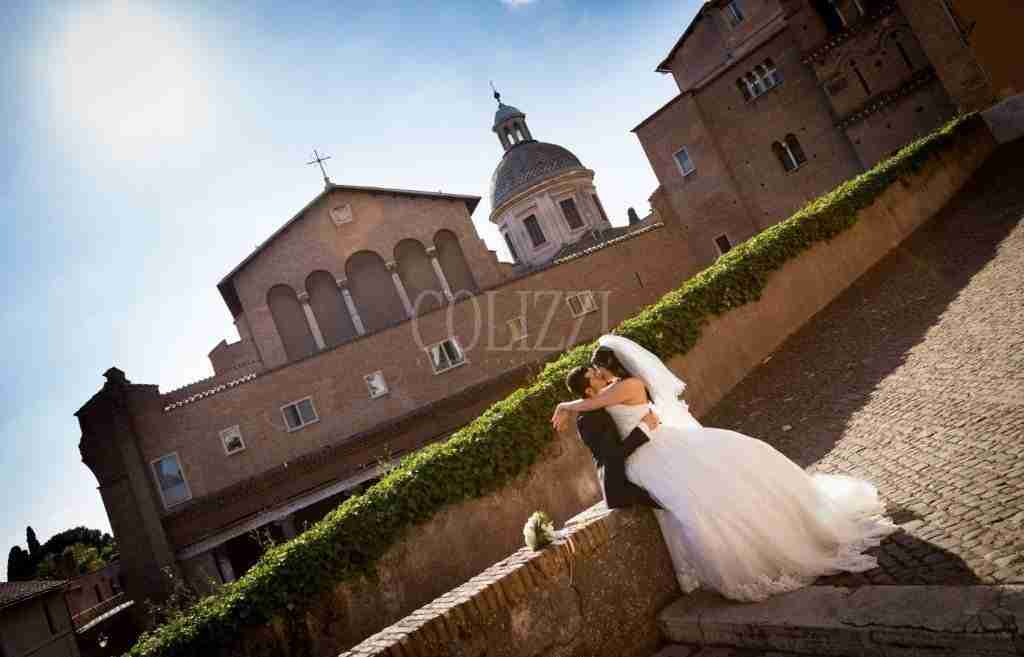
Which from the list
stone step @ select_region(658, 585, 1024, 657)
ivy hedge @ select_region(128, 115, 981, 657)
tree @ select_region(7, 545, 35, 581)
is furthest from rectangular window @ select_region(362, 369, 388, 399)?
tree @ select_region(7, 545, 35, 581)

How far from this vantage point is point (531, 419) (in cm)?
1002

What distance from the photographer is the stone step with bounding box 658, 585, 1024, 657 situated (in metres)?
2.59

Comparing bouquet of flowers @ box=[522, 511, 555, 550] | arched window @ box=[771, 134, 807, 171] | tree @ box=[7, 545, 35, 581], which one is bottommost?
bouquet of flowers @ box=[522, 511, 555, 550]

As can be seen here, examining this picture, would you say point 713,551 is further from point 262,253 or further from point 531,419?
point 262,253

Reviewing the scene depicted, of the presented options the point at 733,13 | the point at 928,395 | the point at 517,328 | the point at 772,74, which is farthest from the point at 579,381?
the point at 733,13

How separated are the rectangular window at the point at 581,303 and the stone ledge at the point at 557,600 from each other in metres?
22.1

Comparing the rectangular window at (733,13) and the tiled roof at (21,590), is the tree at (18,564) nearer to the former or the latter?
the tiled roof at (21,590)

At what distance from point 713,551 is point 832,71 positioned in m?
29.5

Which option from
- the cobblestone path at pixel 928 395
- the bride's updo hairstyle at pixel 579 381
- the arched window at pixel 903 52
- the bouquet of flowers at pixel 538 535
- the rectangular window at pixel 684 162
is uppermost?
the rectangular window at pixel 684 162

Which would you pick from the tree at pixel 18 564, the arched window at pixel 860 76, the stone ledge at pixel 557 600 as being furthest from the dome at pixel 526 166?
the tree at pixel 18 564

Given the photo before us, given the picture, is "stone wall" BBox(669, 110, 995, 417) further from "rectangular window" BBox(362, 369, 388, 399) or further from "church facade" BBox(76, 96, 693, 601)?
"rectangular window" BBox(362, 369, 388, 399)

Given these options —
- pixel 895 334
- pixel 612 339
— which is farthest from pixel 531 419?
pixel 895 334

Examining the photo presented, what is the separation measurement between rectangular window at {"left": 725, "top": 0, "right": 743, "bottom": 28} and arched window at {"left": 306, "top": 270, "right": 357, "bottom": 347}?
2604cm

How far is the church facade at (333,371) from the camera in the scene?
21844 millimetres
